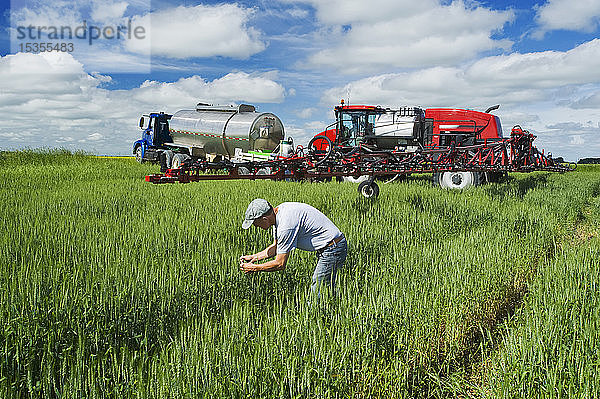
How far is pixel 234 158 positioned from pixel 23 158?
1327 centimetres

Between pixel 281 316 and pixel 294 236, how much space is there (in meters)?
0.63

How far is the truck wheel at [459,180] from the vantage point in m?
12.9

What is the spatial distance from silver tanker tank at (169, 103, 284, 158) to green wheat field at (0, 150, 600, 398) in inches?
399

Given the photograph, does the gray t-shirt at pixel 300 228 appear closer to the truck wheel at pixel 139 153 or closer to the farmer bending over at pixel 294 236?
the farmer bending over at pixel 294 236

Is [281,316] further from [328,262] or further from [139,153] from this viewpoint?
[139,153]

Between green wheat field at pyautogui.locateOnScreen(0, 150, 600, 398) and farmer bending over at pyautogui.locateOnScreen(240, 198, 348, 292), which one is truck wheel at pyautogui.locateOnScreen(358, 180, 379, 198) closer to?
green wheat field at pyautogui.locateOnScreen(0, 150, 600, 398)

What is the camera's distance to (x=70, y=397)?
2.45 metres

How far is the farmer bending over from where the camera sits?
3549 millimetres

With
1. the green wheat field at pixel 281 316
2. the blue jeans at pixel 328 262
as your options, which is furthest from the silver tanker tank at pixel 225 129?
the blue jeans at pixel 328 262

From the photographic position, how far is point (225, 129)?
17219mm

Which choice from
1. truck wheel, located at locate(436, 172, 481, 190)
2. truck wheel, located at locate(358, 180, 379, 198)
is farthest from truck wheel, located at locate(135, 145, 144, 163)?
truck wheel, located at locate(358, 180, 379, 198)

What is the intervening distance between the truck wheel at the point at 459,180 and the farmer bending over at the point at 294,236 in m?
9.78

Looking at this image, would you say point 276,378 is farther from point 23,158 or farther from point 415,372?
point 23,158

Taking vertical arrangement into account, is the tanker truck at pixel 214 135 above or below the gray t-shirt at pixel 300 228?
above
